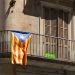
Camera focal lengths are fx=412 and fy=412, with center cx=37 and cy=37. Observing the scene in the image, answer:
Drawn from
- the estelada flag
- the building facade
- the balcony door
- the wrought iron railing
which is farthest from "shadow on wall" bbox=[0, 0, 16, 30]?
the balcony door

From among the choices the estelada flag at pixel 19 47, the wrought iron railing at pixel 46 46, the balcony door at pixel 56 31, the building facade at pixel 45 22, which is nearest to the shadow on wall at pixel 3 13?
the building facade at pixel 45 22

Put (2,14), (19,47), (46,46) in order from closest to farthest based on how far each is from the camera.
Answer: (19,47), (2,14), (46,46)

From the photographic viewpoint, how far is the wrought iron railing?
1883 cm

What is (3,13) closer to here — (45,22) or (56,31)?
(45,22)

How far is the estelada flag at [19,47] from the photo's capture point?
726 inches

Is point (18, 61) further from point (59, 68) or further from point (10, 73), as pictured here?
point (59, 68)

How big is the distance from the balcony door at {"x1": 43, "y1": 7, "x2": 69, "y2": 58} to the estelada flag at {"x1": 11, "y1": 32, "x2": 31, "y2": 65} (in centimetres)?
196

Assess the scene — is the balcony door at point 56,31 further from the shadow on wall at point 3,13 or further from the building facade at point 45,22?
the shadow on wall at point 3,13

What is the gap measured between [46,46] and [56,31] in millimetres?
1194

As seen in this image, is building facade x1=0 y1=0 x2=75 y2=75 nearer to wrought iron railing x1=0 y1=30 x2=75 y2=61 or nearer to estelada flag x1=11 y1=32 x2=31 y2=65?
wrought iron railing x1=0 y1=30 x2=75 y2=61

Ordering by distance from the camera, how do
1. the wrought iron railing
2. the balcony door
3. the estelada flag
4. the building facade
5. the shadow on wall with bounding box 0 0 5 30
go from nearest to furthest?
the estelada flag
the wrought iron railing
the shadow on wall with bounding box 0 0 5 30
the building facade
the balcony door

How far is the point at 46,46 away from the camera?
20.6m

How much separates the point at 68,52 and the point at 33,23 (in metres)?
2.54

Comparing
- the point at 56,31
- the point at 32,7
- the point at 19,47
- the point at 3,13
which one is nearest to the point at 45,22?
the point at 56,31
